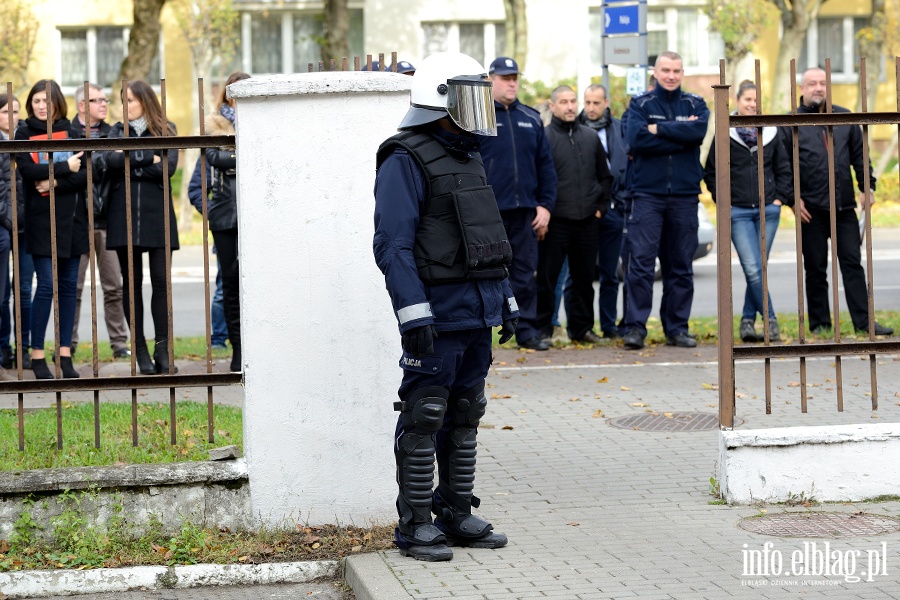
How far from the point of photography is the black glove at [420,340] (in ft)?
17.2

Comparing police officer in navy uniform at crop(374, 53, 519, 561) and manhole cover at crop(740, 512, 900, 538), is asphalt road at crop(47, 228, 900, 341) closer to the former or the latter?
police officer in navy uniform at crop(374, 53, 519, 561)

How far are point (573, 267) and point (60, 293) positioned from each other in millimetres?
4562

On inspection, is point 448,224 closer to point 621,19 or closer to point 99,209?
point 99,209

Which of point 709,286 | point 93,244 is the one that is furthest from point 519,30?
point 93,244

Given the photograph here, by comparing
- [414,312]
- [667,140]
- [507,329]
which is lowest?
[507,329]

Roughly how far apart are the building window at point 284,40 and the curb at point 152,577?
107ft

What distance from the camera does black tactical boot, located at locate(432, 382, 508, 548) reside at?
18.5 ft

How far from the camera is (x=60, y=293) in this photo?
9555mm

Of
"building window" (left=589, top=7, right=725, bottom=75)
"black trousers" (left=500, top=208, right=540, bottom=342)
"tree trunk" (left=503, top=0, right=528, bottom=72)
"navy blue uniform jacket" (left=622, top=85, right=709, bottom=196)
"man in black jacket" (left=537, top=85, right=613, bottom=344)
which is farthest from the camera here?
"building window" (left=589, top=7, right=725, bottom=75)

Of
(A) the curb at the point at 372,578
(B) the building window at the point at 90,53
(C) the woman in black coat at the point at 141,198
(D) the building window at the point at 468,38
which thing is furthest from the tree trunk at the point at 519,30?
(A) the curb at the point at 372,578

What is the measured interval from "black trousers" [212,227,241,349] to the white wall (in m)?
4.64

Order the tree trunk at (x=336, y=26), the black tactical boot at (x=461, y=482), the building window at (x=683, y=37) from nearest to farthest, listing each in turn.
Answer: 1. the black tactical boot at (x=461, y=482)
2. the tree trunk at (x=336, y=26)
3. the building window at (x=683, y=37)

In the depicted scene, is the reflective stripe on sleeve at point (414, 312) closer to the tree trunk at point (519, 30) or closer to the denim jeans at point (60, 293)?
the denim jeans at point (60, 293)

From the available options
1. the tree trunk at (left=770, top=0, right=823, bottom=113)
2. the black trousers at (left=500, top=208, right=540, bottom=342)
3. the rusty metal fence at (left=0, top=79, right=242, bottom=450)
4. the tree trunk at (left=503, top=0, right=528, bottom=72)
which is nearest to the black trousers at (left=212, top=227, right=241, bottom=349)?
the black trousers at (left=500, top=208, right=540, bottom=342)
